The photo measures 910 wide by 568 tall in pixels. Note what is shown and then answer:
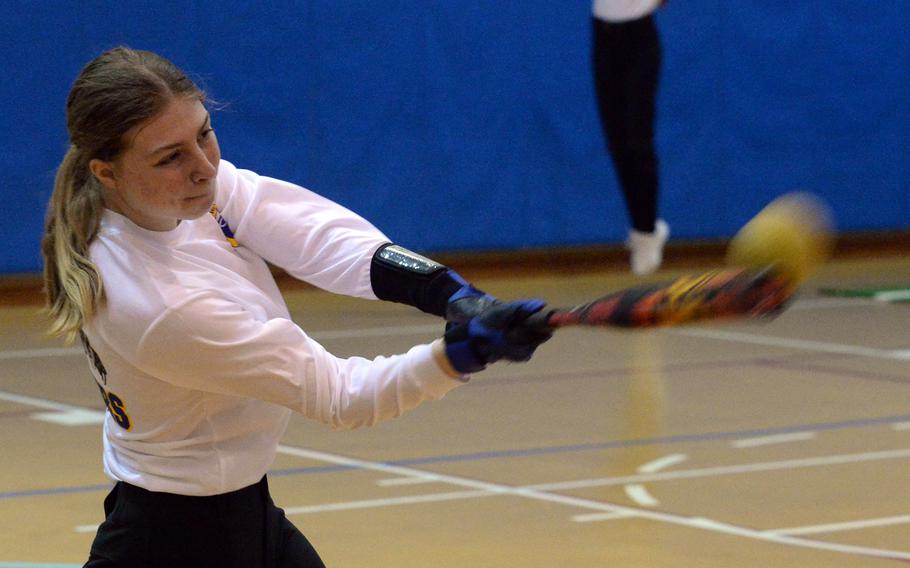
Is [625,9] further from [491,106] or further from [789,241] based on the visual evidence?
[789,241]

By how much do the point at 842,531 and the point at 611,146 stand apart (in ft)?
14.1

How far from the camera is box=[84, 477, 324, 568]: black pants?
258 centimetres

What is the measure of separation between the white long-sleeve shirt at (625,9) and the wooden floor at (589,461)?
5.03 feet

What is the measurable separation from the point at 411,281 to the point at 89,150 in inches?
21.4

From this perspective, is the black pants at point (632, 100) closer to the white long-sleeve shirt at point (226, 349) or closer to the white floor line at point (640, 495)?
the white floor line at point (640, 495)

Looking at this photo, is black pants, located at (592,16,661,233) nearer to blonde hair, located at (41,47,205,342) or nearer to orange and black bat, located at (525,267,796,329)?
blonde hair, located at (41,47,205,342)

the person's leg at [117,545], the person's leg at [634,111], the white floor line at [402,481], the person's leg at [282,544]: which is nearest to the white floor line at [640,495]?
the white floor line at [402,481]

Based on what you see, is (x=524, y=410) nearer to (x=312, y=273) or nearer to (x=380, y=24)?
(x=312, y=273)

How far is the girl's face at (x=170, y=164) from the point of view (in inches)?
94.8

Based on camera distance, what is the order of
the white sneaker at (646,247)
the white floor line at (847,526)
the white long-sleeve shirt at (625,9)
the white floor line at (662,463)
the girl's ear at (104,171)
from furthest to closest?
1. the white sneaker at (646,247)
2. the white long-sleeve shirt at (625,9)
3. the white floor line at (662,463)
4. the white floor line at (847,526)
5. the girl's ear at (104,171)

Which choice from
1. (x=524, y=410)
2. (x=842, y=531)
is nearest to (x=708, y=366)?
(x=524, y=410)

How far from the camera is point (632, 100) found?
794 cm

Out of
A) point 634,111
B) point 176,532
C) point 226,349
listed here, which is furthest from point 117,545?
point 634,111

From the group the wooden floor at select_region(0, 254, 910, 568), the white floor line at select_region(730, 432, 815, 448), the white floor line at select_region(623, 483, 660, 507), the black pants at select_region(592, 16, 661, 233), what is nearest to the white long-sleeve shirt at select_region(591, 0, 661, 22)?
the black pants at select_region(592, 16, 661, 233)
